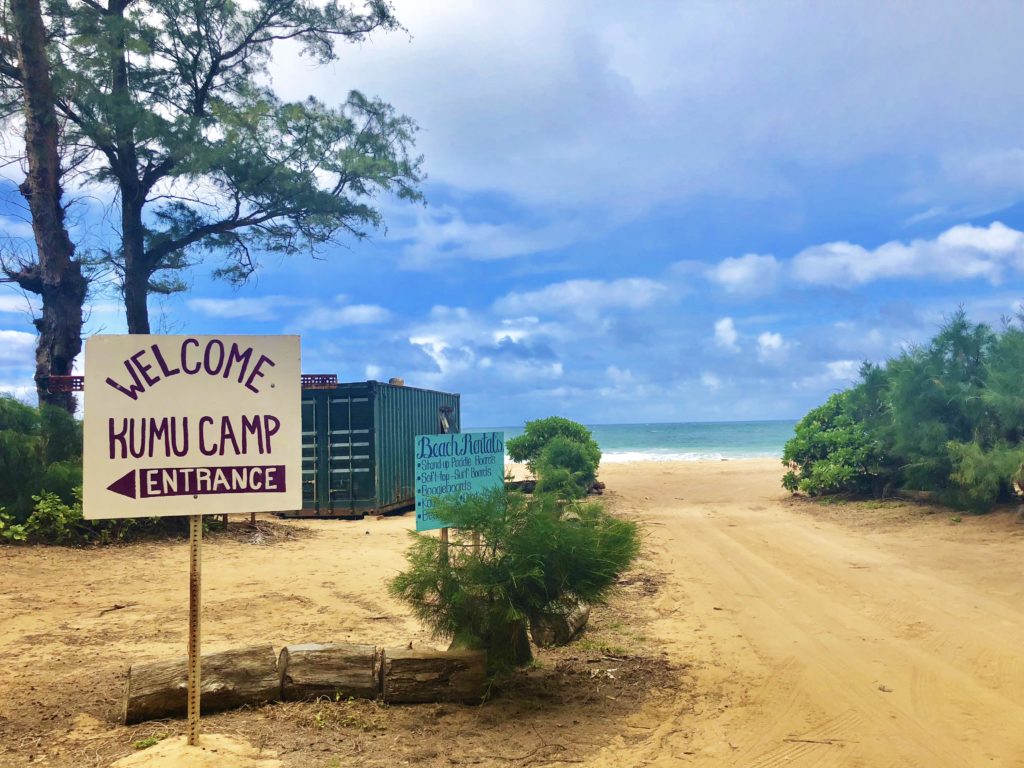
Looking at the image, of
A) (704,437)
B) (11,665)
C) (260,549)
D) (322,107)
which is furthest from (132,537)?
(704,437)

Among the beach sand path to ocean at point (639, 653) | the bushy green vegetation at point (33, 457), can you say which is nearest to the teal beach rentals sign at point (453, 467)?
the beach sand path to ocean at point (639, 653)

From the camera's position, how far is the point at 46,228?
16.3m

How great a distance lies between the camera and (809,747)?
174 inches

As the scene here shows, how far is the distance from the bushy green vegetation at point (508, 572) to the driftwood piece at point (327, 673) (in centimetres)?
48

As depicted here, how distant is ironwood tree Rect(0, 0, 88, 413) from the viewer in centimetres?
1602

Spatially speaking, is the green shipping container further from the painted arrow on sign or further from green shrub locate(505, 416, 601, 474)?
the painted arrow on sign

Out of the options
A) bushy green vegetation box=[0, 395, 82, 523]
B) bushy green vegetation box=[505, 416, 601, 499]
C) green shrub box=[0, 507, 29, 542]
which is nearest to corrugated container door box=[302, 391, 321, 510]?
bushy green vegetation box=[0, 395, 82, 523]

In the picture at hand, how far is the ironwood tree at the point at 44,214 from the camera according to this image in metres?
16.0

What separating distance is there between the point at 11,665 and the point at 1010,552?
11362mm

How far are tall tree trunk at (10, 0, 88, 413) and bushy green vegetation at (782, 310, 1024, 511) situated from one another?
53.1ft

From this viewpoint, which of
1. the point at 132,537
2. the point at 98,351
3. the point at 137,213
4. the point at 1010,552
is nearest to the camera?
the point at 98,351

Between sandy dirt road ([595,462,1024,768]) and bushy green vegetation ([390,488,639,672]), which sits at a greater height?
bushy green vegetation ([390,488,639,672])

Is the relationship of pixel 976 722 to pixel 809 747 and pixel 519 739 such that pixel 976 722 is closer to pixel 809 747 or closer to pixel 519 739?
pixel 809 747

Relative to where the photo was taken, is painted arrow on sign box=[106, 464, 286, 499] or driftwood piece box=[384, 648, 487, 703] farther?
driftwood piece box=[384, 648, 487, 703]
